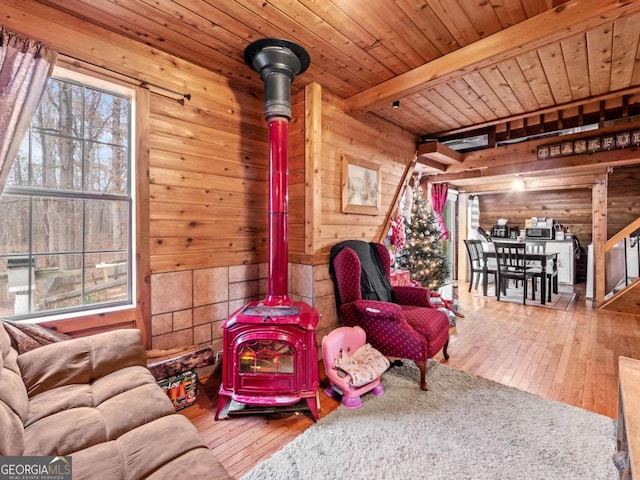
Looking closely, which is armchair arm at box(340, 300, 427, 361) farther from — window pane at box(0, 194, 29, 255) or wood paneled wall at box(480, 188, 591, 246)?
wood paneled wall at box(480, 188, 591, 246)

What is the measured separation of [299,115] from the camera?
109 inches

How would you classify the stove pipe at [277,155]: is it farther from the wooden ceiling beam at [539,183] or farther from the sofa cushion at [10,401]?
the wooden ceiling beam at [539,183]

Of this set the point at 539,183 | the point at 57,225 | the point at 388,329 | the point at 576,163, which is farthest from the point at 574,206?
the point at 57,225

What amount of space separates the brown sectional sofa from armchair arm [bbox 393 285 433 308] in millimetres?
2216

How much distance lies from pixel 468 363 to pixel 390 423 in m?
1.30

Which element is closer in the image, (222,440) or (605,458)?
(605,458)

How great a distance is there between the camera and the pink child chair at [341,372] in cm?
211

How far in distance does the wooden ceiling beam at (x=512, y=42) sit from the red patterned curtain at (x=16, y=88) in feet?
7.73

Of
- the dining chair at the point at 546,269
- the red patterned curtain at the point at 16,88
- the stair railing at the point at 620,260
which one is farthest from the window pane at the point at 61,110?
the stair railing at the point at 620,260

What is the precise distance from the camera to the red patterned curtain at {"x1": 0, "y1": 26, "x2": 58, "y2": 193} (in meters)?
1.56

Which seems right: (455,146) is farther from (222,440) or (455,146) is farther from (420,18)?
(222,440)

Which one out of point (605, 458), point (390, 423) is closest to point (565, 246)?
point (605, 458)

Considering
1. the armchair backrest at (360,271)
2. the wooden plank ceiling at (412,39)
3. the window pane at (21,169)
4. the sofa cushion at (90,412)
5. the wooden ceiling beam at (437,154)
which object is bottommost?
the sofa cushion at (90,412)

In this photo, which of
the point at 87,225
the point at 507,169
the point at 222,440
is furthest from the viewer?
the point at 507,169
